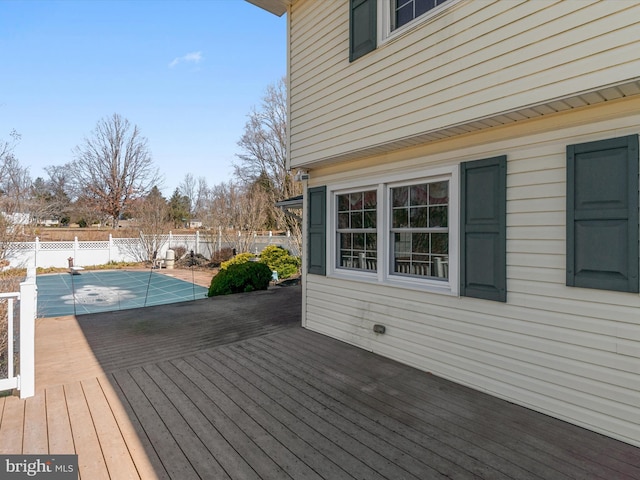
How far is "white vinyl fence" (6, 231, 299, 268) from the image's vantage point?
17594mm

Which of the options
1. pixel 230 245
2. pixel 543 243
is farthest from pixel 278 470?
pixel 230 245

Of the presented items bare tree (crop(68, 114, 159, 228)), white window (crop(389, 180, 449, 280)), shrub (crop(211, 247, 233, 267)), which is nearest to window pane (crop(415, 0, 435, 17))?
white window (crop(389, 180, 449, 280))

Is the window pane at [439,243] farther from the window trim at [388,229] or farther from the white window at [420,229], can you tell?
the window trim at [388,229]

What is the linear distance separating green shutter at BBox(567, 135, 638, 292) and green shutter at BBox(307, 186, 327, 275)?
9.97 feet

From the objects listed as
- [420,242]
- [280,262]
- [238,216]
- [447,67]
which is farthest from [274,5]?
[238,216]

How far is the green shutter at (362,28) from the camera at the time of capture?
154 inches

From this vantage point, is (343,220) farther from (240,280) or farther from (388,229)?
(240,280)

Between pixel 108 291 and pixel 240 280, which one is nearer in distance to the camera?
pixel 240 280

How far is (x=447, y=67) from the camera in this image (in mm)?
3211

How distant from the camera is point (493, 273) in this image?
3.11 m

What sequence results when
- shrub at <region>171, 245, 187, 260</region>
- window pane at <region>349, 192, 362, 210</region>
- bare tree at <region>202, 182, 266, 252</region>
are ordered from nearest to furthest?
window pane at <region>349, 192, 362, 210</region> < bare tree at <region>202, 182, 266, 252</region> < shrub at <region>171, 245, 187, 260</region>

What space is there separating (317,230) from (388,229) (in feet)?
4.28

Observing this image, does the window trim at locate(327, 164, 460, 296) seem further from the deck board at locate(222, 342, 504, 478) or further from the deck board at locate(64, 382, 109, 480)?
the deck board at locate(64, 382, 109, 480)

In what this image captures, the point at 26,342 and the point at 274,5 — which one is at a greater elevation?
the point at 274,5
